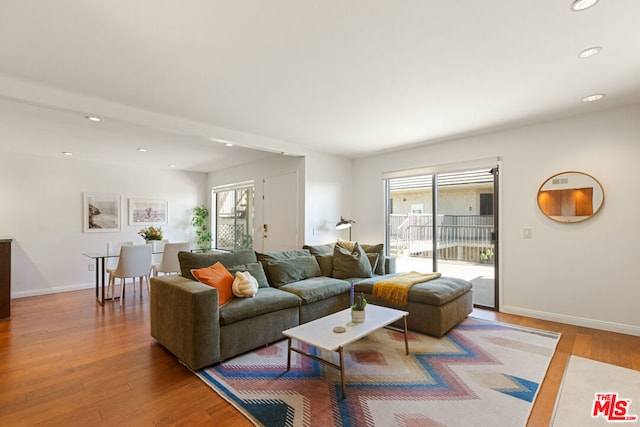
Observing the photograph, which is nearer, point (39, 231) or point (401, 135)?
point (401, 135)

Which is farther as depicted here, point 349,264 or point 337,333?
point 349,264

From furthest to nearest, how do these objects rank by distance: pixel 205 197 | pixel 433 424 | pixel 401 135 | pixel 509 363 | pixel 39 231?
1. pixel 205 197
2. pixel 39 231
3. pixel 401 135
4. pixel 509 363
5. pixel 433 424

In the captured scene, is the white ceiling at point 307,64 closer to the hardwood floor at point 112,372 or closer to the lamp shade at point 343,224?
the lamp shade at point 343,224

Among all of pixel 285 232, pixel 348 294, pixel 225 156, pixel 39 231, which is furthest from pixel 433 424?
pixel 39 231

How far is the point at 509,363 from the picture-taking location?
259 cm

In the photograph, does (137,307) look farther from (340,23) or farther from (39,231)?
(340,23)

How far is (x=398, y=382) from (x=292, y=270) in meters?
1.76

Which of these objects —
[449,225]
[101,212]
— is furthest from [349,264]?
[101,212]

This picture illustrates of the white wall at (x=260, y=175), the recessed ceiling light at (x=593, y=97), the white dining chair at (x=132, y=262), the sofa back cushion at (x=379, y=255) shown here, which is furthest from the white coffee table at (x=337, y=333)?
the white dining chair at (x=132, y=262)

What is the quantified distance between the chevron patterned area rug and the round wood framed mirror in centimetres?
140

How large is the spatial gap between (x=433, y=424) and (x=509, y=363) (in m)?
1.20

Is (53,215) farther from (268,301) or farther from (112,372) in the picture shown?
(268,301)

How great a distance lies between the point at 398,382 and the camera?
2281mm

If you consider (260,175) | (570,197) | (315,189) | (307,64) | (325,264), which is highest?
(307,64)
